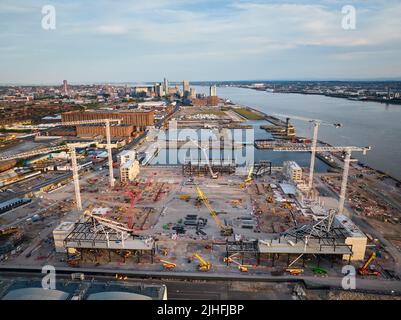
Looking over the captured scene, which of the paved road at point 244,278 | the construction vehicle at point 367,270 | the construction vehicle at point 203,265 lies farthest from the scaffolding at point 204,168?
the construction vehicle at point 367,270

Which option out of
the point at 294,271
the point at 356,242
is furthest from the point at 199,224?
the point at 356,242

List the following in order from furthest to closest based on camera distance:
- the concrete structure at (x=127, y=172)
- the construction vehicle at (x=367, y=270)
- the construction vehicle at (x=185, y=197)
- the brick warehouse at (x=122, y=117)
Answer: the brick warehouse at (x=122, y=117) → the concrete structure at (x=127, y=172) → the construction vehicle at (x=185, y=197) → the construction vehicle at (x=367, y=270)

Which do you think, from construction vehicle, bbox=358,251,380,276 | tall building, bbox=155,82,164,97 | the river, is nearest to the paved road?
construction vehicle, bbox=358,251,380,276

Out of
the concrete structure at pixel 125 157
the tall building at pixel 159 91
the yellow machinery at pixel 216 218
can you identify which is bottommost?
the yellow machinery at pixel 216 218

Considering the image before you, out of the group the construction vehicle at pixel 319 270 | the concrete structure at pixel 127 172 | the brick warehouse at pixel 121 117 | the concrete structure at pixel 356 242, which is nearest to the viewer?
the construction vehicle at pixel 319 270

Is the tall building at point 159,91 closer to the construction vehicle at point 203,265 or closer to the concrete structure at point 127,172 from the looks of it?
the concrete structure at point 127,172

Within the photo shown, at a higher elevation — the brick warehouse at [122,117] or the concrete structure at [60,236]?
the brick warehouse at [122,117]

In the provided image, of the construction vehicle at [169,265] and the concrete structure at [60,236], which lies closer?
the construction vehicle at [169,265]
